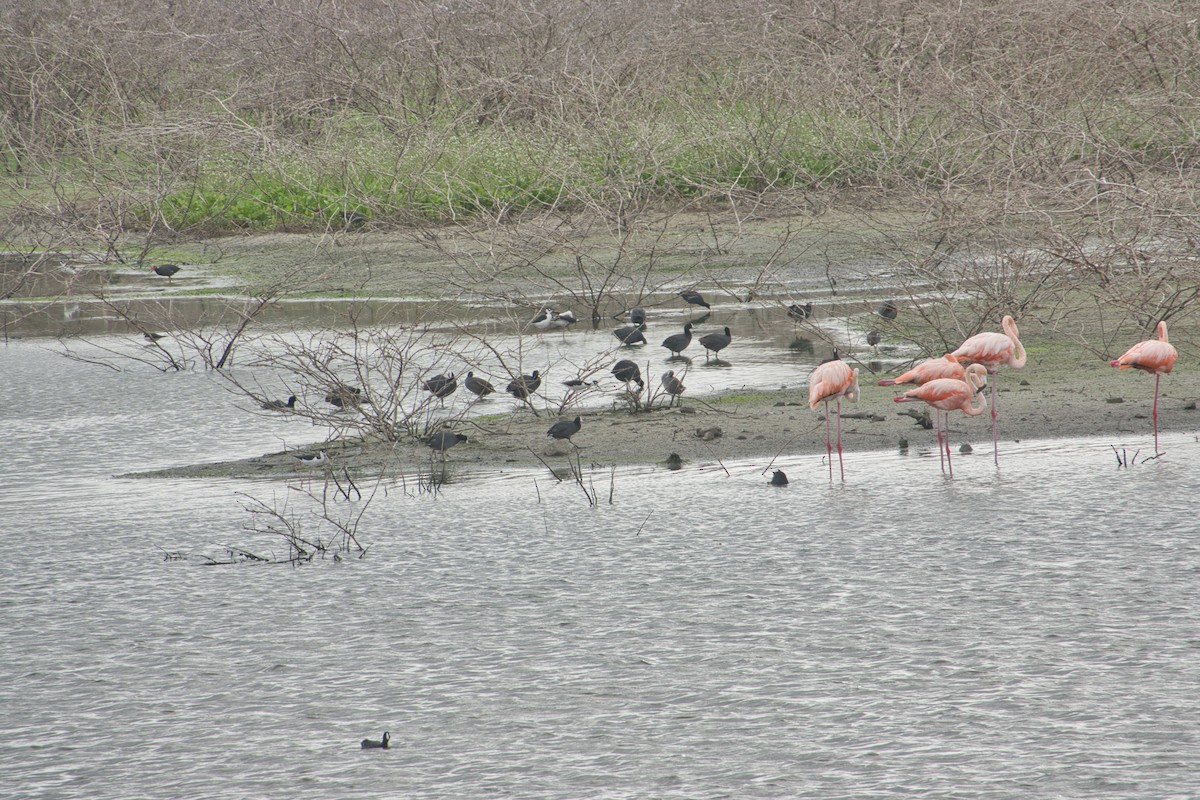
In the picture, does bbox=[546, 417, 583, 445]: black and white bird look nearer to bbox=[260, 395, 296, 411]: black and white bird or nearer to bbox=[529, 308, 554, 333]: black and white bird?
bbox=[260, 395, 296, 411]: black and white bird

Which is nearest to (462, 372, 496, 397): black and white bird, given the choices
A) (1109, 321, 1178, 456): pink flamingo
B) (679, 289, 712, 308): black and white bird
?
(1109, 321, 1178, 456): pink flamingo

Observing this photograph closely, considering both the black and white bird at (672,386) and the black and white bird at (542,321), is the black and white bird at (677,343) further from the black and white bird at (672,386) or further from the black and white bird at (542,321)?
the black and white bird at (542,321)

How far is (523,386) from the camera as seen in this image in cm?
860

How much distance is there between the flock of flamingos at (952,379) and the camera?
6.89 metres

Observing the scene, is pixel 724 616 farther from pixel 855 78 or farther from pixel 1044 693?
pixel 855 78

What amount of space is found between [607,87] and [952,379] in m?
11.4

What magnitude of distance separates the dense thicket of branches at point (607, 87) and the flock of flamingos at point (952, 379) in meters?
5.22

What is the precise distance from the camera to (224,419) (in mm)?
8805

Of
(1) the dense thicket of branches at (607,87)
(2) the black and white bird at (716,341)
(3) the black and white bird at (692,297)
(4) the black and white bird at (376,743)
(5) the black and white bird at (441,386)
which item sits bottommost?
(4) the black and white bird at (376,743)

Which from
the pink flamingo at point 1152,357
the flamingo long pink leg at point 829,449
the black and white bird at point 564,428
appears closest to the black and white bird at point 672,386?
the black and white bird at point 564,428

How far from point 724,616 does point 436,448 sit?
294cm

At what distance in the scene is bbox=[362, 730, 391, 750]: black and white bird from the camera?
12.5 ft

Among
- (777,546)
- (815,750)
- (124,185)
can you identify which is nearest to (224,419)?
(777,546)

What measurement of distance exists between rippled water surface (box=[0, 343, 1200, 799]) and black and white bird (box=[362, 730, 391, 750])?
0.05m
